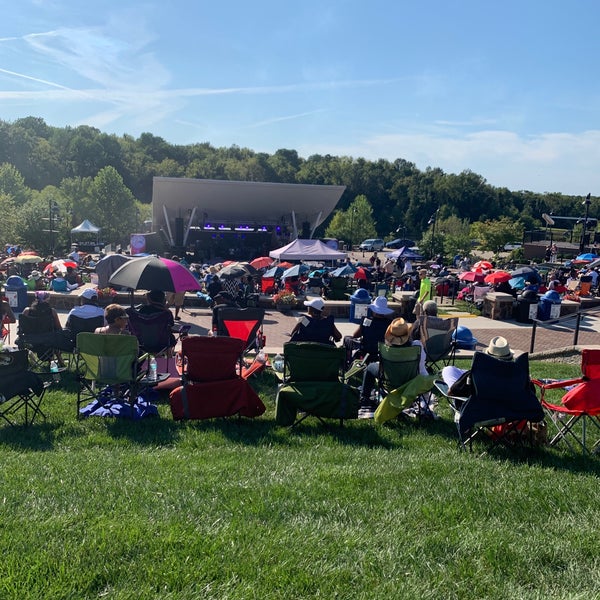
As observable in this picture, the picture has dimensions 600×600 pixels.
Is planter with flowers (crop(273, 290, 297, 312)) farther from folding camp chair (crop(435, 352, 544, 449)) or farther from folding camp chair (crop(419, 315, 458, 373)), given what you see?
folding camp chair (crop(435, 352, 544, 449))

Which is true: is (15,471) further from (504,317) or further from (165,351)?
(504,317)

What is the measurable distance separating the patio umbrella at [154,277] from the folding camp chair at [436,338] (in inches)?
151

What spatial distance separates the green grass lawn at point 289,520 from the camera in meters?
2.75

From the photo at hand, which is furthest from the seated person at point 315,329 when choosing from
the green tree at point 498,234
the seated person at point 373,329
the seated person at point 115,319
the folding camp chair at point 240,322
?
the green tree at point 498,234

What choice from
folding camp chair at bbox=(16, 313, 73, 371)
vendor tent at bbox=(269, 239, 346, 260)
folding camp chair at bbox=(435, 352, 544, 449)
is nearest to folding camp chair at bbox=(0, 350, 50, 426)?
folding camp chair at bbox=(16, 313, 73, 371)

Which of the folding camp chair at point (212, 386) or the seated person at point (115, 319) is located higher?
the seated person at point (115, 319)

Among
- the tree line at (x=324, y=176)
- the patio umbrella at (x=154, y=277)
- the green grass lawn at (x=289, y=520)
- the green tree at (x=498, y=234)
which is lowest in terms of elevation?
the green grass lawn at (x=289, y=520)

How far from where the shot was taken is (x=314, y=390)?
5977 millimetres

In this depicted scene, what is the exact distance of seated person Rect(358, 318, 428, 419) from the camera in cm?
662

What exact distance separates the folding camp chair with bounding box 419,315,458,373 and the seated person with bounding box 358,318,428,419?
1602 mm

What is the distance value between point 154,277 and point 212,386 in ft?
12.9

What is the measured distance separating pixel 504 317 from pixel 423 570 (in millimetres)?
14050

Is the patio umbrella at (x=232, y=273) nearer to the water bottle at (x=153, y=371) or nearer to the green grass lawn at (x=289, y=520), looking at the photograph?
the water bottle at (x=153, y=371)

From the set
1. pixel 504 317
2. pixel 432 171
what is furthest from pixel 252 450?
pixel 432 171
